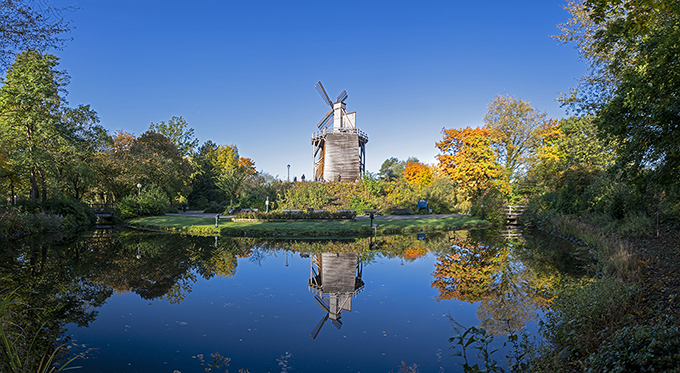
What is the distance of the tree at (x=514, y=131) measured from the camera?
2845 centimetres

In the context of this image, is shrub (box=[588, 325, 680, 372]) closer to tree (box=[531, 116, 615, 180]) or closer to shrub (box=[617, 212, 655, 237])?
tree (box=[531, 116, 615, 180])

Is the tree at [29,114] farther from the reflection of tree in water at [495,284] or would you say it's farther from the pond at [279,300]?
the reflection of tree in water at [495,284]

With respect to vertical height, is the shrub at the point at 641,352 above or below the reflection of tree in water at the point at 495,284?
above

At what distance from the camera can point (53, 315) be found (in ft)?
20.7

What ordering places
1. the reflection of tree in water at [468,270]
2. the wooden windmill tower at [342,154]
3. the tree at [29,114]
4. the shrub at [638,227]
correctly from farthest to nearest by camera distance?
the wooden windmill tower at [342,154]
the tree at [29,114]
the shrub at [638,227]
the reflection of tree in water at [468,270]

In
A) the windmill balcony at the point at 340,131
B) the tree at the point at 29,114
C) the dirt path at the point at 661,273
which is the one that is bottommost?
the dirt path at the point at 661,273

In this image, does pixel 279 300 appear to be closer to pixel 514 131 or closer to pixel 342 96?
pixel 514 131

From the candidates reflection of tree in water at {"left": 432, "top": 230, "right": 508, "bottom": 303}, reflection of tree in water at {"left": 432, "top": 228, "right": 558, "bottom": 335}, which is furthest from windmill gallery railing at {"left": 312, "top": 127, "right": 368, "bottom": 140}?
reflection of tree in water at {"left": 432, "top": 228, "right": 558, "bottom": 335}

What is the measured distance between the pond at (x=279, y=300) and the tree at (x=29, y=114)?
7973mm

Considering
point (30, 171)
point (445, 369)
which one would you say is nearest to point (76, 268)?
point (445, 369)

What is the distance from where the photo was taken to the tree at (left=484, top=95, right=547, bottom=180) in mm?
28453

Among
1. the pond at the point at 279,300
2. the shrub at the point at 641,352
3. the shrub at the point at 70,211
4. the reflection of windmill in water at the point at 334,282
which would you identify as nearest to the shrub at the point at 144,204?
the shrub at the point at 70,211

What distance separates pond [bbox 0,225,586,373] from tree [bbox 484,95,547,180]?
17.2m

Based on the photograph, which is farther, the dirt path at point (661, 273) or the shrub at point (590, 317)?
the dirt path at point (661, 273)
